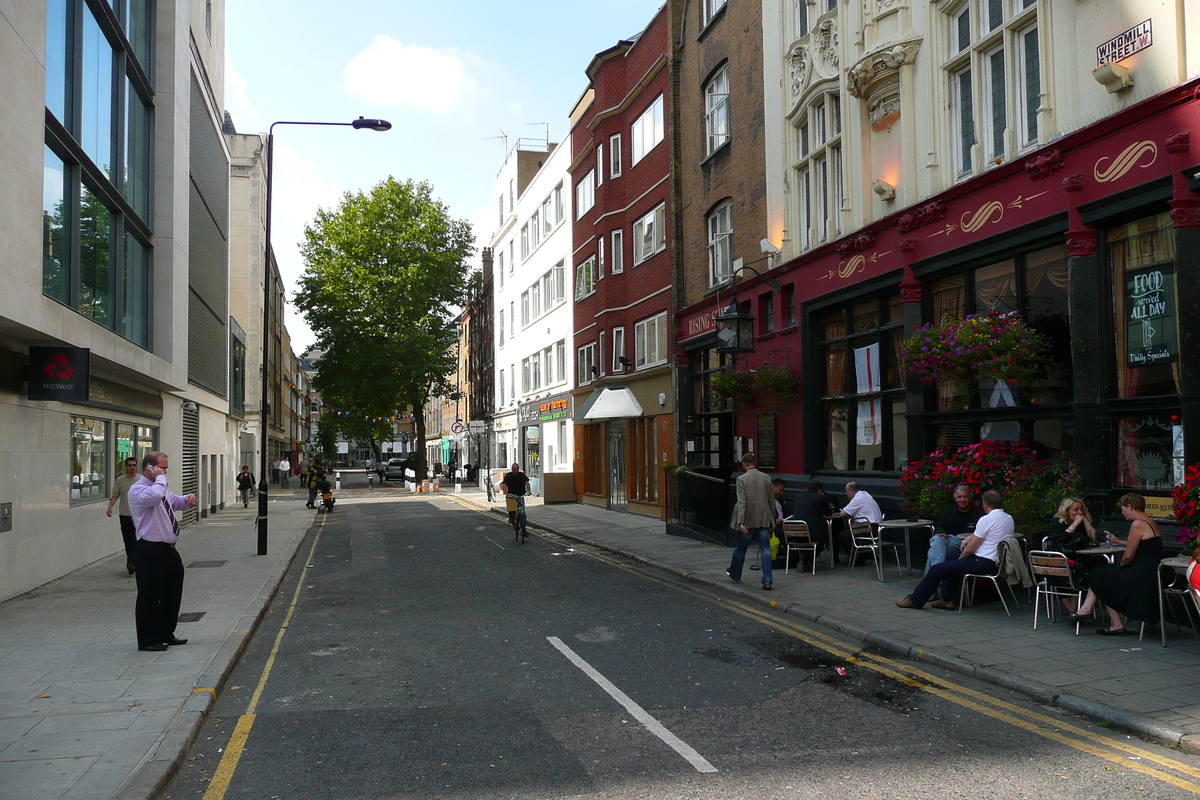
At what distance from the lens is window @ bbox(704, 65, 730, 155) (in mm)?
21062

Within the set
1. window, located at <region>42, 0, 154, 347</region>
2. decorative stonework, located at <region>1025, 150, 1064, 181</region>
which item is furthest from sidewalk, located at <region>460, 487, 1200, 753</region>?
window, located at <region>42, 0, 154, 347</region>

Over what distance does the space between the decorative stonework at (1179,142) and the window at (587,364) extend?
2301cm

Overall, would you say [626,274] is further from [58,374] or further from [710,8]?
[58,374]

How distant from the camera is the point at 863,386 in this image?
50.8 ft

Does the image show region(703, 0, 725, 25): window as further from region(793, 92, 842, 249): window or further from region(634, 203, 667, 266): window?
region(793, 92, 842, 249): window

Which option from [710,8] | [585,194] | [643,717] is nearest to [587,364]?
[585,194]

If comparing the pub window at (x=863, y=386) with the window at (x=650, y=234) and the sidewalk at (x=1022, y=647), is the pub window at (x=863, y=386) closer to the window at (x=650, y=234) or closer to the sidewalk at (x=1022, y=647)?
the sidewalk at (x=1022, y=647)

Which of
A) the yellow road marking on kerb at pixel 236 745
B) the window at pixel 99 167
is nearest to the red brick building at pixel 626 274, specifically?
the window at pixel 99 167

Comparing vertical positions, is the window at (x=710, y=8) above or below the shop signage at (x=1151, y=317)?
above

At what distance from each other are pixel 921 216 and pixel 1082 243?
339 cm

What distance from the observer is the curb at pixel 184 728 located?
503 centimetres

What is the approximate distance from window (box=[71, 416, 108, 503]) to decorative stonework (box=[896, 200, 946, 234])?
13.4m

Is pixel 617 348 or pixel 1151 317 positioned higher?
pixel 617 348

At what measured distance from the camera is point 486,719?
6.39m
